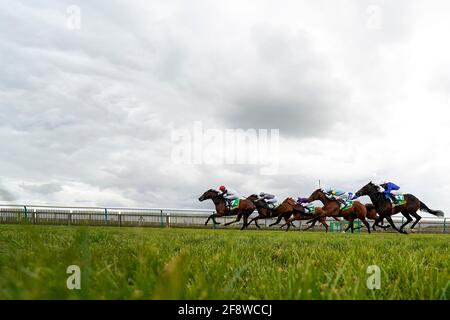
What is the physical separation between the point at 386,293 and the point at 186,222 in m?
30.0

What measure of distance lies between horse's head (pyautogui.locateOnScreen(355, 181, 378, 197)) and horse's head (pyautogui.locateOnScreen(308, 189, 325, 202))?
10.3 feet

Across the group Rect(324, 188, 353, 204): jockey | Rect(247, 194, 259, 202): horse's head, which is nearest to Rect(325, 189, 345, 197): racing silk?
Rect(324, 188, 353, 204): jockey

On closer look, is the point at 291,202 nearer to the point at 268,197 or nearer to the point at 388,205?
the point at 268,197

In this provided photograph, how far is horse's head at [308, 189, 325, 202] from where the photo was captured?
22906 mm

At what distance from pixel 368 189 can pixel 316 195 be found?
3.70 m

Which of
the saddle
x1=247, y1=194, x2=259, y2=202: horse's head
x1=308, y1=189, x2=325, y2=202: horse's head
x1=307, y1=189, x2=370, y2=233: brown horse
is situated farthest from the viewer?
x1=247, y1=194, x2=259, y2=202: horse's head

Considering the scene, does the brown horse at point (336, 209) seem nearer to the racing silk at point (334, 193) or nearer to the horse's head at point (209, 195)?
the racing silk at point (334, 193)

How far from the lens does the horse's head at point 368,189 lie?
19.8m

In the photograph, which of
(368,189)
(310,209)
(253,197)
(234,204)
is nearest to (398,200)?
(368,189)

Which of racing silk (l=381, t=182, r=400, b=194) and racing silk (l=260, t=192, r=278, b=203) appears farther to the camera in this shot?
racing silk (l=260, t=192, r=278, b=203)

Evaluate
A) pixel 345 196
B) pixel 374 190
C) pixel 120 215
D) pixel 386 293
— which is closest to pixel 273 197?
pixel 345 196

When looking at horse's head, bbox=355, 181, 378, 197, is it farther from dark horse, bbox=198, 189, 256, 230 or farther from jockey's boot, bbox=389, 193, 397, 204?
dark horse, bbox=198, 189, 256, 230

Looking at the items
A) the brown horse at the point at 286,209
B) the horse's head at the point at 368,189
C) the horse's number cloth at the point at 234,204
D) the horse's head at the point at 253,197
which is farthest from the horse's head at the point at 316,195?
the horse's number cloth at the point at 234,204
